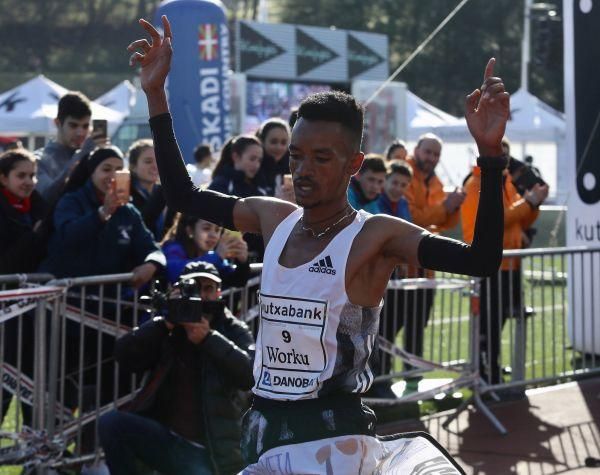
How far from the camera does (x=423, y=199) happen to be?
31.3 ft

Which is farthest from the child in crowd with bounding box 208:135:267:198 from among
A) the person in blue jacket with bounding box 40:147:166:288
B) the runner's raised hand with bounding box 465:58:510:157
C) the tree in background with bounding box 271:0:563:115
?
the tree in background with bounding box 271:0:563:115

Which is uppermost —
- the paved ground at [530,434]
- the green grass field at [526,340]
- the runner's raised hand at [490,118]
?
the runner's raised hand at [490,118]

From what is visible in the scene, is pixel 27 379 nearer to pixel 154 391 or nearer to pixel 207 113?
pixel 154 391

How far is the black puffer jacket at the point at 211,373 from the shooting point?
5648mm

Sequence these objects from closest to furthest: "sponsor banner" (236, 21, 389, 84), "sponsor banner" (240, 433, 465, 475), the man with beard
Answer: "sponsor banner" (240, 433, 465, 475), the man with beard, "sponsor banner" (236, 21, 389, 84)

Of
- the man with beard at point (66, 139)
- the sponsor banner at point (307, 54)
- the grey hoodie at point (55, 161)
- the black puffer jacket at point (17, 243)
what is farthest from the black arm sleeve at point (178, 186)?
the sponsor banner at point (307, 54)

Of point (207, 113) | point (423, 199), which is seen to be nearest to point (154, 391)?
point (423, 199)

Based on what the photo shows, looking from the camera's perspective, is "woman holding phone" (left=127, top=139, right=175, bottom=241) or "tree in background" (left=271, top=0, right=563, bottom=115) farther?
"tree in background" (left=271, top=0, right=563, bottom=115)

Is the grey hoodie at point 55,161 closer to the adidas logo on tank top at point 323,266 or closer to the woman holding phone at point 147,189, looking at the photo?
the woman holding phone at point 147,189

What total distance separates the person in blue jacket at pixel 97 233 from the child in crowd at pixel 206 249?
0.18 metres

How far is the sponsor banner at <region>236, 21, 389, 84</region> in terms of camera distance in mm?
35031

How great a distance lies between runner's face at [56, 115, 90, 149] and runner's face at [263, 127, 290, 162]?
154 centimetres

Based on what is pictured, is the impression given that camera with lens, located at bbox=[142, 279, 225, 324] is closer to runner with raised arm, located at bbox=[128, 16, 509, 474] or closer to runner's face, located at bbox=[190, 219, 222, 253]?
runner's face, located at bbox=[190, 219, 222, 253]

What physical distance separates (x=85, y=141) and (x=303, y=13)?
189 feet
